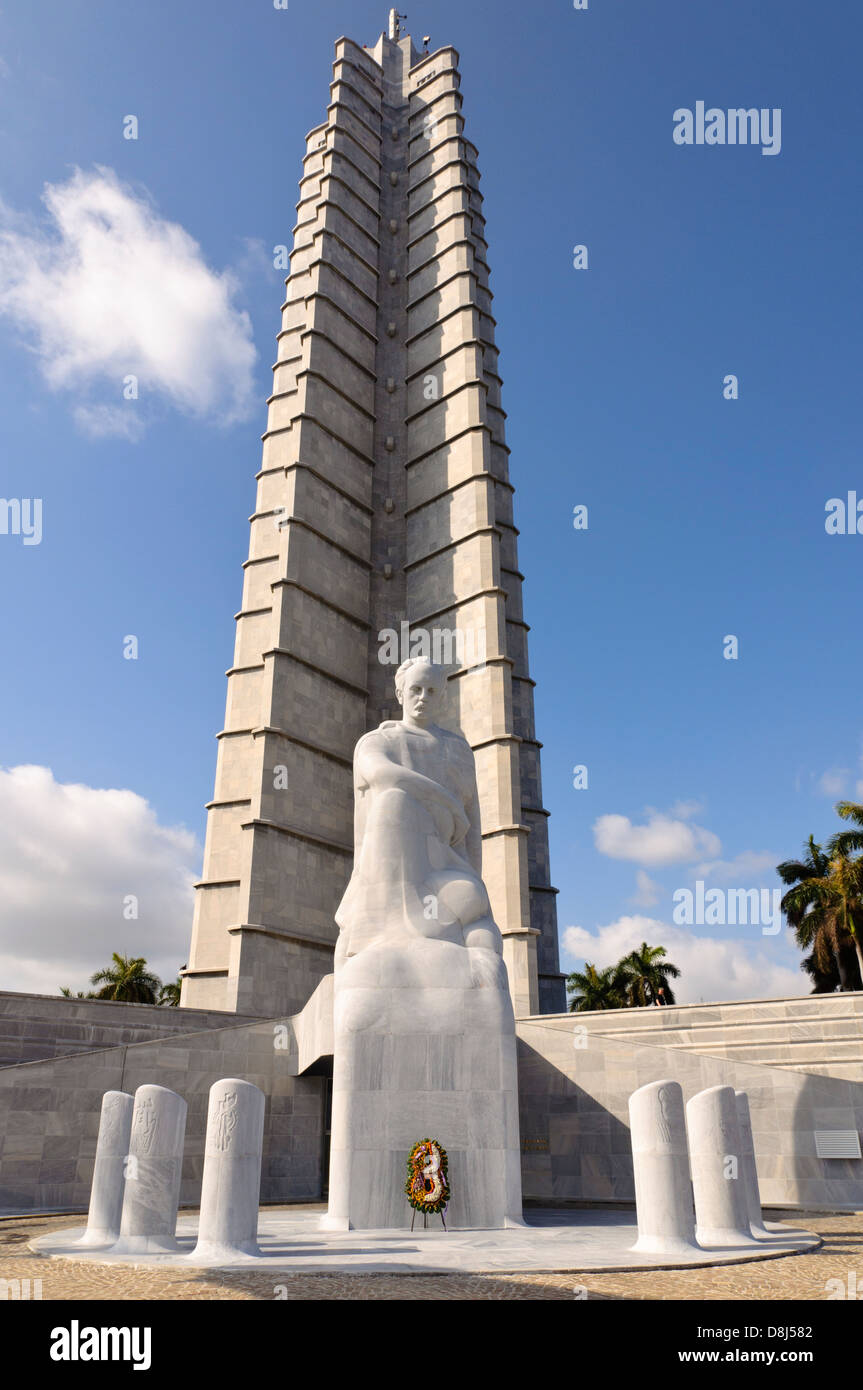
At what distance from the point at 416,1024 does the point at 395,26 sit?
61112mm

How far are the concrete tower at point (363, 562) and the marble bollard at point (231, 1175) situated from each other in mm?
16905

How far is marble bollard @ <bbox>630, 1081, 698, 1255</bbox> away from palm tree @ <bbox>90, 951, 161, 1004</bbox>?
49.2 metres

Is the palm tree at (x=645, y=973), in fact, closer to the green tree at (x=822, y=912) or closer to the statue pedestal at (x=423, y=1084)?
the green tree at (x=822, y=912)

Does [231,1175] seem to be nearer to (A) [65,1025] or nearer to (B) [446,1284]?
(B) [446,1284]

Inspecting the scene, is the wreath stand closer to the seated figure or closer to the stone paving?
the seated figure

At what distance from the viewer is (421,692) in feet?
43.0

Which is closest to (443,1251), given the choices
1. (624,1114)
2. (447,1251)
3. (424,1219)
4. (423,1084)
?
(447,1251)

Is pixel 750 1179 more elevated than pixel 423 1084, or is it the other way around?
pixel 423 1084

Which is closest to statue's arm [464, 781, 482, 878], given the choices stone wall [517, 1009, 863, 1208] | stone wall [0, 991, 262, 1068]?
stone wall [517, 1009, 863, 1208]

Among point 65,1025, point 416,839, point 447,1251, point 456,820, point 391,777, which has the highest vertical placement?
point 391,777

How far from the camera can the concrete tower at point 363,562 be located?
26.6 metres

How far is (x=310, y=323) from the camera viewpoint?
36062 mm
